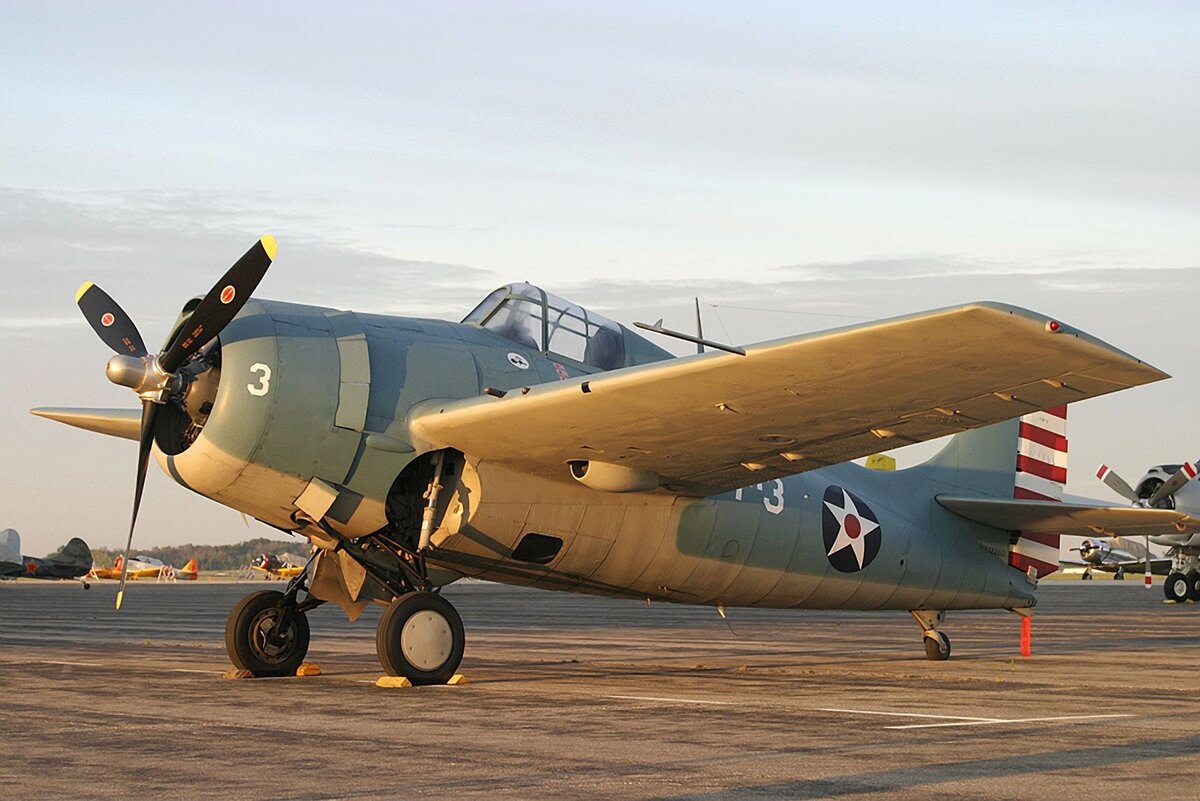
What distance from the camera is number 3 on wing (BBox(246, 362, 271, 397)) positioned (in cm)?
1125

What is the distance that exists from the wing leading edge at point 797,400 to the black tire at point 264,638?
284 cm

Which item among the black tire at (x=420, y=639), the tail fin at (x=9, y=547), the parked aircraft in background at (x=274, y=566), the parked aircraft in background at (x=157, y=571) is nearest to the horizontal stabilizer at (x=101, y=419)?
the black tire at (x=420, y=639)

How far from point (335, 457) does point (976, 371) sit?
206 inches

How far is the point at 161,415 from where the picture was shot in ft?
39.8

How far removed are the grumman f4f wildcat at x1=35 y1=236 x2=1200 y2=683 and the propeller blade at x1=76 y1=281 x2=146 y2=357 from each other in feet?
0.08

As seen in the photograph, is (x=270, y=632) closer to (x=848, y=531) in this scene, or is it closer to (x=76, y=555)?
(x=848, y=531)

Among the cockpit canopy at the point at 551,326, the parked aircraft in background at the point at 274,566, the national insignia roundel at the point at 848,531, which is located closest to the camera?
the cockpit canopy at the point at 551,326

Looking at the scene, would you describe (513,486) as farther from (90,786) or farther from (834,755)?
(90,786)

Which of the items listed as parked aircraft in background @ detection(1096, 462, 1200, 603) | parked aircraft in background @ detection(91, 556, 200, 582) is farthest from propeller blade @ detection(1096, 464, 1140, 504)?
parked aircraft in background @ detection(91, 556, 200, 582)

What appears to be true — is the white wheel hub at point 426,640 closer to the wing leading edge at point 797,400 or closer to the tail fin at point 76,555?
the wing leading edge at point 797,400

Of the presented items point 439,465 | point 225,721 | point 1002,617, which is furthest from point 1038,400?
point 1002,617

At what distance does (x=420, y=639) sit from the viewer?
11.8m

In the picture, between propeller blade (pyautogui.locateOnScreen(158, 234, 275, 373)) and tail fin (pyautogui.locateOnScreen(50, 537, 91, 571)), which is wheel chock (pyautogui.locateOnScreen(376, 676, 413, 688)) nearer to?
propeller blade (pyautogui.locateOnScreen(158, 234, 275, 373))

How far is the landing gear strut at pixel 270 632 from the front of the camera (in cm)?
1302
